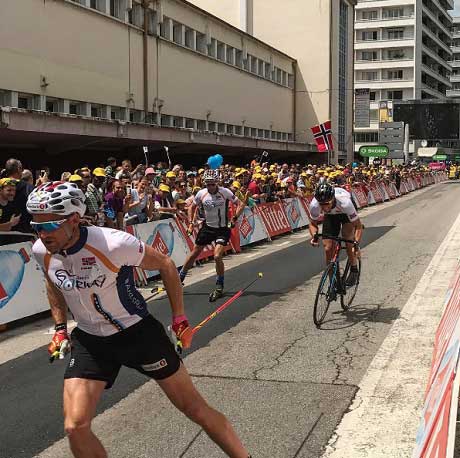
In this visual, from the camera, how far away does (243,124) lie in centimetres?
4794

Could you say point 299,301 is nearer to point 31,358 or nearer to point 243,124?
point 31,358

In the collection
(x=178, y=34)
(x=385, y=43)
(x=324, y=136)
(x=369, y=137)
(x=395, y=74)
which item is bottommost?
(x=324, y=136)

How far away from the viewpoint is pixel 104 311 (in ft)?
12.2

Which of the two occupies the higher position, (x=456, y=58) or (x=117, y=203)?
(x=456, y=58)

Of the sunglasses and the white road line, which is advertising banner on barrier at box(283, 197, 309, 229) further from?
the sunglasses

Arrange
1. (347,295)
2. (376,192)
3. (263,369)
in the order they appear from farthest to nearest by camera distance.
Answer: (376,192) < (347,295) < (263,369)

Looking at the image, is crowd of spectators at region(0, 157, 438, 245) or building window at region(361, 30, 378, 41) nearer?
crowd of spectators at region(0, 157, 438, 245)

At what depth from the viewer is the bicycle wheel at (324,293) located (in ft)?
25.8

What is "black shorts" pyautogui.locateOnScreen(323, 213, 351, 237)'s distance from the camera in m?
8.97

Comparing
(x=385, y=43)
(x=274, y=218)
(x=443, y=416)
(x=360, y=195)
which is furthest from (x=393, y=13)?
(x=443, y=416)

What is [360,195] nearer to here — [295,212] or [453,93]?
[295,212]

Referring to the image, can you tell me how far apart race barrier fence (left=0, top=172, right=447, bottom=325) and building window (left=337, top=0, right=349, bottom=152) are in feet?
149

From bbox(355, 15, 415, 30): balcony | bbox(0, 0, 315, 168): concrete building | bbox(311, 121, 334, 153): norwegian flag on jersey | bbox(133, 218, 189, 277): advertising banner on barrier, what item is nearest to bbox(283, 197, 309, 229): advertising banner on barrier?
bbox(0, 0, 315, 168): concrete building

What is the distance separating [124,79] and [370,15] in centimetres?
8208
